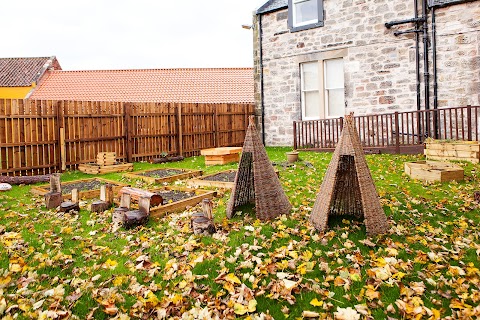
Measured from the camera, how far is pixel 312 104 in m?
14.6

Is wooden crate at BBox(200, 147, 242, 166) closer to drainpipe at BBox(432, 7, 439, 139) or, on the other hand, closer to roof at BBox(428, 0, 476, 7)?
drainpipe at BBox(432, 7, 439, 139)

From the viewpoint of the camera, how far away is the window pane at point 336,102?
13922mm

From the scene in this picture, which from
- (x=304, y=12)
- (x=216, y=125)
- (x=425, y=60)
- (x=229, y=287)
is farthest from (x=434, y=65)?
(x=229, y=287)

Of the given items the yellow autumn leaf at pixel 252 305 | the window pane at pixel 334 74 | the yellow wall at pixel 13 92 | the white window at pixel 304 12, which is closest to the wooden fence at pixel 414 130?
the window pane at pixel 334 74

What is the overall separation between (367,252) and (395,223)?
102 centimetres

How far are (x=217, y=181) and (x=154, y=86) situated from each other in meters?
22.4

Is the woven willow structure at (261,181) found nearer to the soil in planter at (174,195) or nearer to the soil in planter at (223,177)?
the soil in planter at (174,195)

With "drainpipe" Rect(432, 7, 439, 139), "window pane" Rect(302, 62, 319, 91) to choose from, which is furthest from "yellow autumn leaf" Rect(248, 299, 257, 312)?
"window pane" Rect(302, 62, 319, 91)

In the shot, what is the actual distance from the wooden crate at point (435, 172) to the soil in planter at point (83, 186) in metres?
6.57

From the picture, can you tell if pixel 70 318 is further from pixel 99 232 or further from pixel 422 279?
pixel 422 279

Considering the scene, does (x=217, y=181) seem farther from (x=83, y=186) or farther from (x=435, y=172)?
(x=435, y=172)

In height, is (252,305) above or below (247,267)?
below

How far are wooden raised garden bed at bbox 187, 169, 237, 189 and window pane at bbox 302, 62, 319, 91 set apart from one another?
6.82 m

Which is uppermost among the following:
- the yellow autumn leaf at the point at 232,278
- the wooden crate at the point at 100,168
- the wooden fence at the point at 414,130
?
the wooden fence at the point at 414,130
